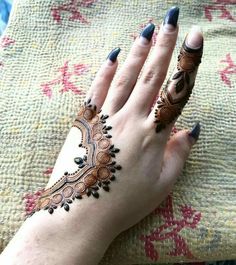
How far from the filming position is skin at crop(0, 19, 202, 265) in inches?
23.3

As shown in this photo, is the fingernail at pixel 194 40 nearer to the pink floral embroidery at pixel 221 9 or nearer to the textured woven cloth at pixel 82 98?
the textured woven cloth at pixel 82 98

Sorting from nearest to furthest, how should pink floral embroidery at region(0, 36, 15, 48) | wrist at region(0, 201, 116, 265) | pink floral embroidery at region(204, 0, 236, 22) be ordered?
1. wrist at region(0, 201, 116, 265)
2. pink floral embroidery at region(0, 36, 15, 48)
3. pink floral embroidery at region(204, 0, 236, 22)

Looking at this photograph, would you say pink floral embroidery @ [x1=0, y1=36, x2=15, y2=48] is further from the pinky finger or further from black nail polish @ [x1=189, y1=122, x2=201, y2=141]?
black nail polish @ [x1=189, y1=122, x2=201, y2=141]

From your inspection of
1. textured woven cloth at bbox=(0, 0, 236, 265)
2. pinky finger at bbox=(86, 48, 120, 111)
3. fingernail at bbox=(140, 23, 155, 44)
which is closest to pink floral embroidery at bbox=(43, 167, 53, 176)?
textured woven cloth at bbox=(0, 0, 236, 265)

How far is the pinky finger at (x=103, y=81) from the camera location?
0.71 m

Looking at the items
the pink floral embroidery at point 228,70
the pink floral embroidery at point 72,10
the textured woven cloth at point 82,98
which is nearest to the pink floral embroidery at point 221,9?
the textured woven cloth at point 82,98

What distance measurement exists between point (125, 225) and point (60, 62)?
12.7 inches

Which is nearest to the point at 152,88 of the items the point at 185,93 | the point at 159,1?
the point at 185,93

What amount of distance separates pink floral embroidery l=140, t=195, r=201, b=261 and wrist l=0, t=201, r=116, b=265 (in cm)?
6

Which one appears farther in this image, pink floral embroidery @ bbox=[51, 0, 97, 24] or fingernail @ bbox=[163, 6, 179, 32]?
pink floral embroidery @ bbox=[51, 0, 97, 24]

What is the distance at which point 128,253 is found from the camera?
0.63 m

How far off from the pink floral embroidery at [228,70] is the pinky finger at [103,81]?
0.19 m

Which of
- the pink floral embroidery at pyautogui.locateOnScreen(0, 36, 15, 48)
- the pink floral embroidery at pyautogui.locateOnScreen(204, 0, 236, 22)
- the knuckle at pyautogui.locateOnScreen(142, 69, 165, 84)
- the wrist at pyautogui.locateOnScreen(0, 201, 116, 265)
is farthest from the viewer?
the pink floral embroidery at pyautogui.locateOnScreen(204, 0, 236, 22)

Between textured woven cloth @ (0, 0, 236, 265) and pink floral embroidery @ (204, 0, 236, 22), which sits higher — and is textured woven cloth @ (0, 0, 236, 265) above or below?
below
